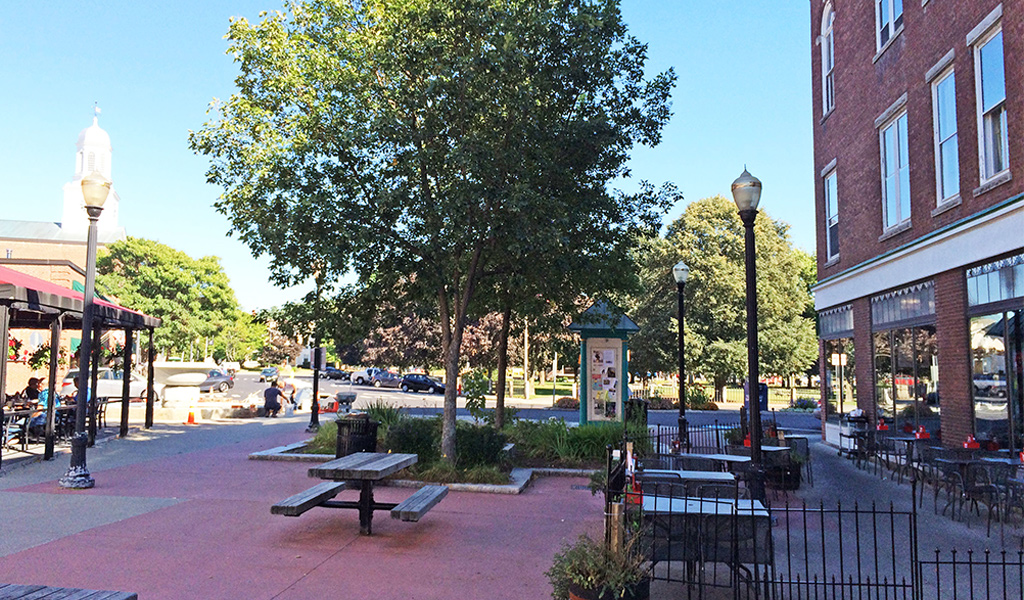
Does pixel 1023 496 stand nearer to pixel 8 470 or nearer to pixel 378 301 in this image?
pixel 378 301

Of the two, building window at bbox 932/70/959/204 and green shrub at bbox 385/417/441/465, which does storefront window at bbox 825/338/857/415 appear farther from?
green shrub at bbox 385/417/441/465

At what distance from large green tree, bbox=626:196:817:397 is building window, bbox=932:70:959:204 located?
23671 mm

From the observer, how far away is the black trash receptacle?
12.9 metres

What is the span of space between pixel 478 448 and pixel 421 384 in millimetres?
39011

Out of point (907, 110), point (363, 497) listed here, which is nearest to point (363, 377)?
point (907, 110)

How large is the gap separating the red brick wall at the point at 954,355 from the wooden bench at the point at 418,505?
879cm

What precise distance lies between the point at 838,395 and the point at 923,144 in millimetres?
7457

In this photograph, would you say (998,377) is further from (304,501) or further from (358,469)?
(304,501)

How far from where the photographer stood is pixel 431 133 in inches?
486

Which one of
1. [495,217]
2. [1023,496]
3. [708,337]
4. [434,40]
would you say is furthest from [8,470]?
[708,337]

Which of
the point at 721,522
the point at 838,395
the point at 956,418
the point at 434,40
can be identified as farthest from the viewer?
the point at 838,395

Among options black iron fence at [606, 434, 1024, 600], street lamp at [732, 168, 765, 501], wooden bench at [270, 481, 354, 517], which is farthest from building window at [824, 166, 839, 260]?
wooden bench at [270, 481, 354, 517]

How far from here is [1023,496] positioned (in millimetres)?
8883

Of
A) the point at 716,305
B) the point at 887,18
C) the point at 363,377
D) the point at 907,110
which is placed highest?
the point at 887,18
